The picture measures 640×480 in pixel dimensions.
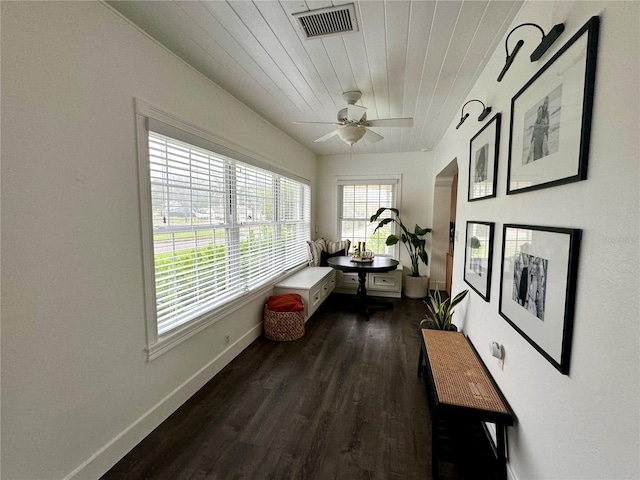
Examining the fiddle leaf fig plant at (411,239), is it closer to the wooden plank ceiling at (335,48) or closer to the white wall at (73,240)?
the wooden plank ceiling at (335,48)

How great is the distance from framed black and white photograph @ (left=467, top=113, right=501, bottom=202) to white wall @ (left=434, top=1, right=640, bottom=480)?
472 mm

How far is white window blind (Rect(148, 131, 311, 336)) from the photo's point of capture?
1.93m

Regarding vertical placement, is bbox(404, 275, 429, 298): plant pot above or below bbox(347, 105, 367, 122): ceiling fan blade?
below

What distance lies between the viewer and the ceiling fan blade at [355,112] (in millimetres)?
2457

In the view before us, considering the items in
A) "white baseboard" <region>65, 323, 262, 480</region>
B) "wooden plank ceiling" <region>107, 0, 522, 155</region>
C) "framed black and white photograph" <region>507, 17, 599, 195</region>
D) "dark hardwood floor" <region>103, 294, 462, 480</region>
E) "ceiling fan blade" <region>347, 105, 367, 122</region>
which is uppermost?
"wooden plank ceiling" <region>107, 0, 522, 155</region>

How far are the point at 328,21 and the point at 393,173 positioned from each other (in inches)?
142

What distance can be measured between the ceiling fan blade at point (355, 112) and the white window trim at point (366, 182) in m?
2.51

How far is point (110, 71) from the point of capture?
59.6 inches

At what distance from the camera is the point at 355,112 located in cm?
251

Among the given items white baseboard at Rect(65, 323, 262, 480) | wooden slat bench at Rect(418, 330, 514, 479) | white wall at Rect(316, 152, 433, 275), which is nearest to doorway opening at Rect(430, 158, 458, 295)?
white wall at Rect(316, 152, 433, 275)

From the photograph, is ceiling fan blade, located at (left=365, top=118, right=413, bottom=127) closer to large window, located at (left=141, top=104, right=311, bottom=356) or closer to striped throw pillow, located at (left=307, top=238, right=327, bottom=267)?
large window, located at (left=141, top=104, right=311, bottom=356)

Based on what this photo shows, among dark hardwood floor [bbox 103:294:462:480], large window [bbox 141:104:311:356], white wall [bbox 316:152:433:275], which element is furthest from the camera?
white wall [bbox 316:152:433:275]

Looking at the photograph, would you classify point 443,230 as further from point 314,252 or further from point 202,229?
point 202,229

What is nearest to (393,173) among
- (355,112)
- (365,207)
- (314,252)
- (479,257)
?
(365,207)
